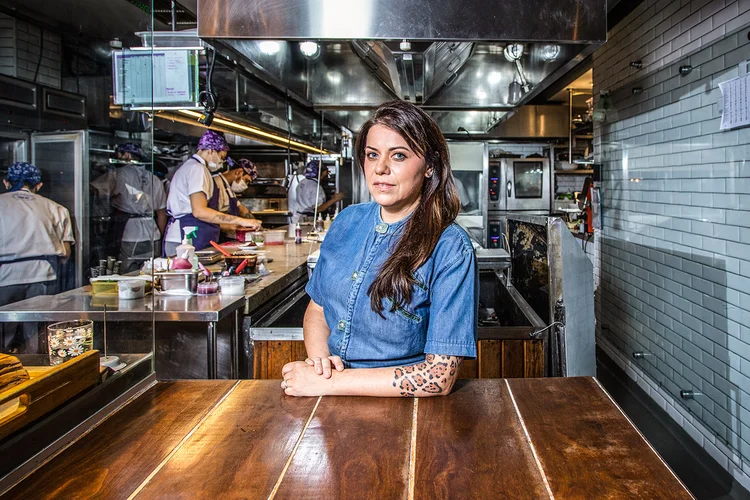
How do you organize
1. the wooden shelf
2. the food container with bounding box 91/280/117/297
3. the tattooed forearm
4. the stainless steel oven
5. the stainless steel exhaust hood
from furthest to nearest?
the wooden shelf → the stainless steel oven → the food container with bounding box 91/280/117/297 → the stainless steel exhaust hood → the tattooed forearm

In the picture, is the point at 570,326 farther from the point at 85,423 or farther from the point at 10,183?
the point at 10,183

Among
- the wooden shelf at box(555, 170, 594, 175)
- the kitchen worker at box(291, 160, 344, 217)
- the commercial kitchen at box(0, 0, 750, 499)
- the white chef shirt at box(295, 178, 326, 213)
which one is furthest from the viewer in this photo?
the wooden shelf at box(555, 170, 594, 175)

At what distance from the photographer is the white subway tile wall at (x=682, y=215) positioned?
9.89ft

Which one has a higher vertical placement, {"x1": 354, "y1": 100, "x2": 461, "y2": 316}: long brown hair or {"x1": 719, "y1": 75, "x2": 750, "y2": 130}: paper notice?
{"x1": 719, "y1": 75, "x2": 750, "y2": 130}: paper notice

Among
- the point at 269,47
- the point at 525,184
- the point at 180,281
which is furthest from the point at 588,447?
A: the point at 525,184

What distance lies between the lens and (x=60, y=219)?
60.3 inches

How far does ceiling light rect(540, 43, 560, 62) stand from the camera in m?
2.87

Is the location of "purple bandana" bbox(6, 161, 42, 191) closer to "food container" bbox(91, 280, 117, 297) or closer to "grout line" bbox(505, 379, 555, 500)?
"food container" bbox(91, 280, 117, 297)

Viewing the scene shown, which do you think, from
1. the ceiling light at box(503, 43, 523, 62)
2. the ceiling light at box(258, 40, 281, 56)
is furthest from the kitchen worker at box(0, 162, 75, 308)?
the ceiling light at box(503, 43, 523, 62)

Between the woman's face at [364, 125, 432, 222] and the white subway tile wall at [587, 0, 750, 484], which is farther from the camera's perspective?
the white subway tile wall at [587, 0, 750, 484]

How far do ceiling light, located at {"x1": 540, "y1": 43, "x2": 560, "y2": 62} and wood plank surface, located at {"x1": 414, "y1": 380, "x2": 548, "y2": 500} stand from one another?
2.09 meters

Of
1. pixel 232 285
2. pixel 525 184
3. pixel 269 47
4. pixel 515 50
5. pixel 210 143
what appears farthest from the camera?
pixel 525 184

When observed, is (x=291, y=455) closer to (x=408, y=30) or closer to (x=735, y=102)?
(x=408, y=30)

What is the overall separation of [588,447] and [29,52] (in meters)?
1.55
